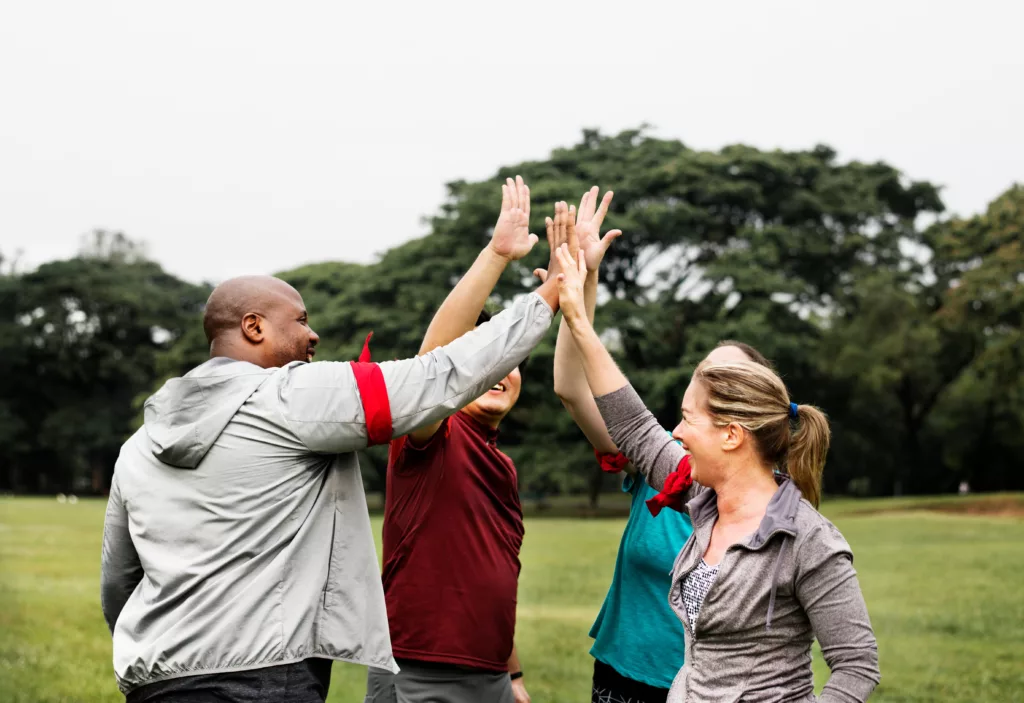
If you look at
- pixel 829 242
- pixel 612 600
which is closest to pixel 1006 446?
pixel 829 242

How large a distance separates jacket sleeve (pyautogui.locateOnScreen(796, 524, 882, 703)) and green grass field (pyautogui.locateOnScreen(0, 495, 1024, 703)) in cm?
249

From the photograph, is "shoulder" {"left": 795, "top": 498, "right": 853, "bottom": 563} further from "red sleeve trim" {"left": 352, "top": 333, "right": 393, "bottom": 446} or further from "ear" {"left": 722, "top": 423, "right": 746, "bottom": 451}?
"red sleeve trim" {"left": 352, "top": 333, "right": 393, "bottom": 446}

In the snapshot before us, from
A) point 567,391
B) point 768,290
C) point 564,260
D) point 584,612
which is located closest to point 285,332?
point 564,260

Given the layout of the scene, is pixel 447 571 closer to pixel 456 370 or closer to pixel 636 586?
pixel 636 586

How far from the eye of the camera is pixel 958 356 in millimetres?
38750

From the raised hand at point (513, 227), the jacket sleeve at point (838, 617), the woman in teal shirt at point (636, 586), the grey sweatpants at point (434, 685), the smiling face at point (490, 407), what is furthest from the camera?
the smiling face at point (490, 407)

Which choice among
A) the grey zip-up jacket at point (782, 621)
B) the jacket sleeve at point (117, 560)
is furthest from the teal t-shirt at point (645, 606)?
the jacket sleeve at point (117, 560)

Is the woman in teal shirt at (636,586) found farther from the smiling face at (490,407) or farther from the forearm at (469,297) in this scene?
the forearm at (469,297)

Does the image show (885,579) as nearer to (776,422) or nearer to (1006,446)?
(776,422)

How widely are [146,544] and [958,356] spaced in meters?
39.7

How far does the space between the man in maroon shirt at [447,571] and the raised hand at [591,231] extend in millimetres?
553

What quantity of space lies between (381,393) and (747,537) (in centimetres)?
108

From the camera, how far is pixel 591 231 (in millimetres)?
3822

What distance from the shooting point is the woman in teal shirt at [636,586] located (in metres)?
4.05
